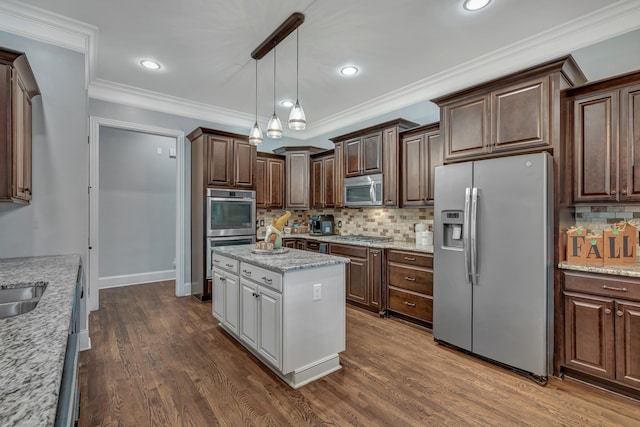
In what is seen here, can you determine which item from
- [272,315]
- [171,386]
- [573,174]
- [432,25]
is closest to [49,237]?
[171,386]

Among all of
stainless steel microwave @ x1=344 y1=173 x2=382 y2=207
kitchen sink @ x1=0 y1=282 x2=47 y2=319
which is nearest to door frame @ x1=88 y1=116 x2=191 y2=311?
kitchen sink @ x1=0 y1=282 x2=47 y2=319

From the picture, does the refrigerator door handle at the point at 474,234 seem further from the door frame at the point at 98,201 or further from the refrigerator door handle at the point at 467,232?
the door frame at the point at 98,201

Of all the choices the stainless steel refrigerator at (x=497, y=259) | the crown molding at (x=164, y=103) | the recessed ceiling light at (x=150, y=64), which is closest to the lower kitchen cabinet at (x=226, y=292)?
the stainless steel refrigerator at (x=497, y=259)

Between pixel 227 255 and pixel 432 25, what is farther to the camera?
pixel 227 255

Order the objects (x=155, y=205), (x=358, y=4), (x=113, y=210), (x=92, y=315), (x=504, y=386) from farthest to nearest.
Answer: (x=155, y=205), (x=113, y=210), (x=92, y=315), (x=358, y=4), (x=504, y=386)

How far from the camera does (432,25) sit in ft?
9.05

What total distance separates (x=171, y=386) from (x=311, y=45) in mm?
3259

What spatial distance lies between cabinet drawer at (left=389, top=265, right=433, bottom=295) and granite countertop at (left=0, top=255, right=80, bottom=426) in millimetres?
3003

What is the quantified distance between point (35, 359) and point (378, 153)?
153 inches

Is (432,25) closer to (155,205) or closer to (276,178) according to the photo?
(276,178)

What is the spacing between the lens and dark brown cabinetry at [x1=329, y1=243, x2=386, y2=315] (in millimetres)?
3818

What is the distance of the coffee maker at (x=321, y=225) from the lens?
5371 mm

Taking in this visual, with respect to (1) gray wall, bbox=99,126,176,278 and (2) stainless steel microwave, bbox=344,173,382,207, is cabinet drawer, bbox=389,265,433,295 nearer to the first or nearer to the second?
(2) stainless steel microwave, bbox=344,173,382,207

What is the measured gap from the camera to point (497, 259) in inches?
102
